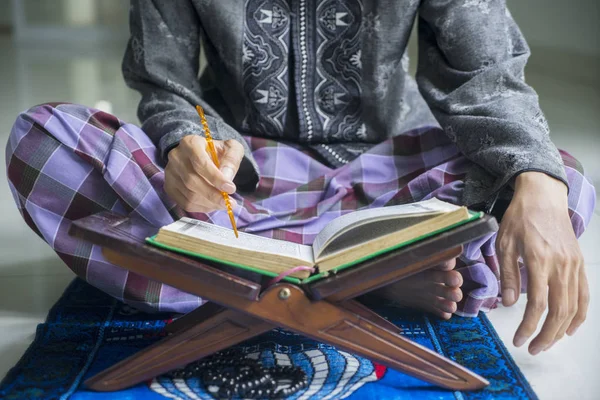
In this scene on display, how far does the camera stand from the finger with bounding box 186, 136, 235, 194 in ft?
4.25

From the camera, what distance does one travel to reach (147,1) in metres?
1.78

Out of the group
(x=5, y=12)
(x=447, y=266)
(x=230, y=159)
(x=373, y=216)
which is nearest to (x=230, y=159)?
(x=230, y=159)

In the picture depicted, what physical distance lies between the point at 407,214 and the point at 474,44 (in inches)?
26.0

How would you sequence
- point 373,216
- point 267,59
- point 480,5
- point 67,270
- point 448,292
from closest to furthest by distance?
1. point 373,216
2. point 448,292
3. point 480,5
4. point 267,59
5. point 67,270

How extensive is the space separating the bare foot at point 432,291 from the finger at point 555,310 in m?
0.22

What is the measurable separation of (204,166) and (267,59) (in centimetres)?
57

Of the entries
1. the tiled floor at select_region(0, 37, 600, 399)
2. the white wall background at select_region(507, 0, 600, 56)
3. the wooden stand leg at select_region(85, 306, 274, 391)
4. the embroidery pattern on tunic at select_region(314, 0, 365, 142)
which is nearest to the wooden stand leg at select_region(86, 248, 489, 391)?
the wooden stand leg at select_region(85, 306, 274, 391)

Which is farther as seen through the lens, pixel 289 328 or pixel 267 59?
pixel 267 59

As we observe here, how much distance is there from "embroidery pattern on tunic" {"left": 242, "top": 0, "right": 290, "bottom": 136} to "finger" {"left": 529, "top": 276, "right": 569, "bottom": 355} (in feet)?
2.70

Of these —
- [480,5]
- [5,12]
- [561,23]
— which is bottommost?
[5,12]

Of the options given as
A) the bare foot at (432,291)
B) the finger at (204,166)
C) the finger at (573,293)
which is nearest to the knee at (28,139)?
the finger at (204,166)

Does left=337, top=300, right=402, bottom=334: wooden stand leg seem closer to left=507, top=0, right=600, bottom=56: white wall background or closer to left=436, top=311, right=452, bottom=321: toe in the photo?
left=436, top=311, right=452, bottom=321: toe

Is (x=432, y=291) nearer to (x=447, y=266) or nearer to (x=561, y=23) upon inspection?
(x=447, y=266)

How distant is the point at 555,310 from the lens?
4.08ft
